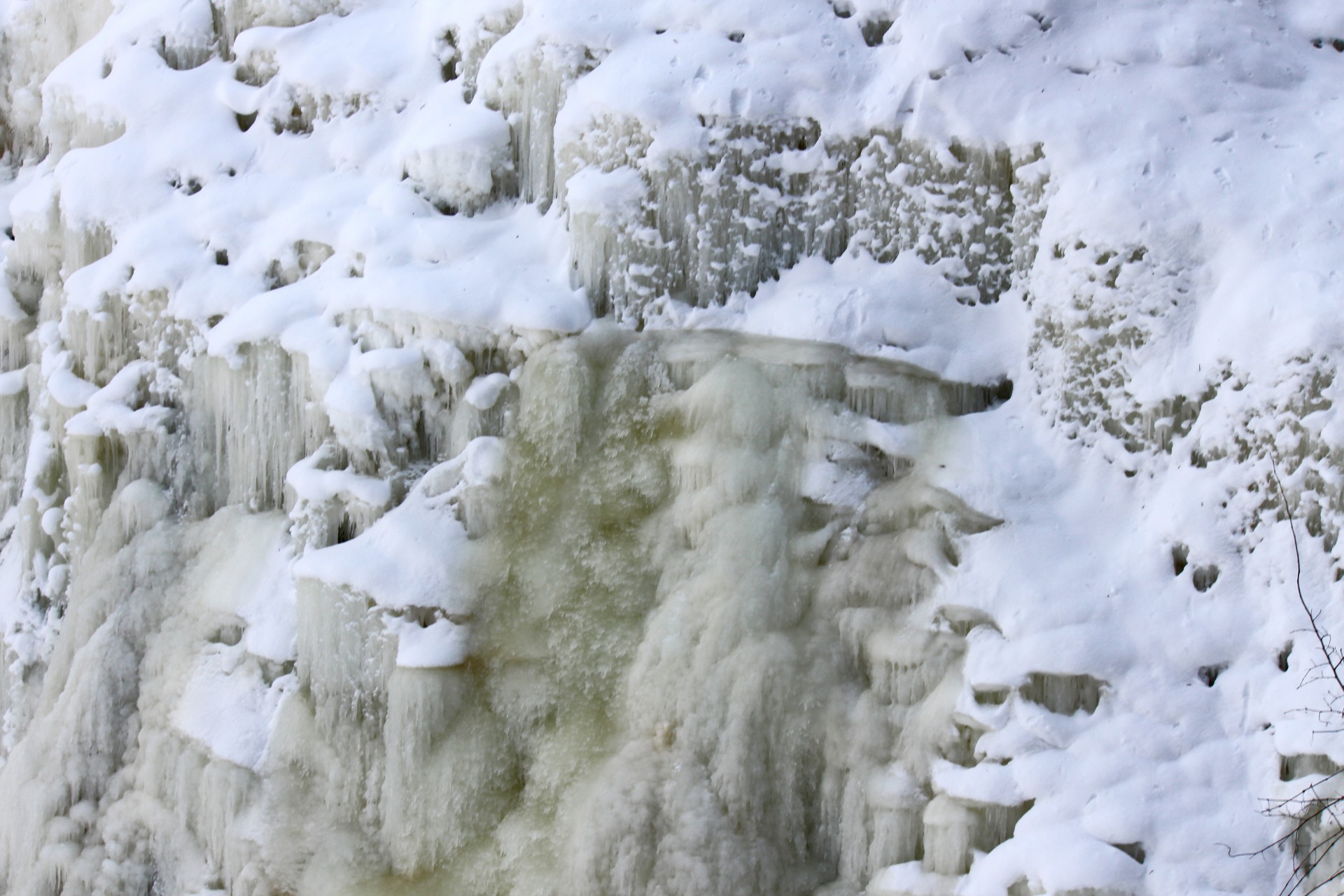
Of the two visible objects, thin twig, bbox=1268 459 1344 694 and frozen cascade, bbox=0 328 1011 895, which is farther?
frozen cascade, bbox=0 328 1011 895

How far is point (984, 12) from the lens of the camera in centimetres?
602

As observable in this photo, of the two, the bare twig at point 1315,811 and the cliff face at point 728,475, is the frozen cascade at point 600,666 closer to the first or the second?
the cliff face at point 728,475

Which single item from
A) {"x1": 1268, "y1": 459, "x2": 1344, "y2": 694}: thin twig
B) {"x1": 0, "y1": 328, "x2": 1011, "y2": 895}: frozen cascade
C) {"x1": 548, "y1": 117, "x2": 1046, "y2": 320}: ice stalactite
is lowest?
{"x1": 0, "y1": 328, "x2": 1011, "y2": 895}: frozen cascade

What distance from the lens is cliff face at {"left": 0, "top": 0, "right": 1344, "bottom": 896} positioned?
16.4 feet

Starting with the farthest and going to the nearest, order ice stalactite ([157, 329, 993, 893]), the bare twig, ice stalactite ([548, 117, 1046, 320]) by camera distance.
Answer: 1. ice stalactite ([548, 117, 1046, 320])
2. ice stalactite ([157, 329, 993, 893])
3. the bare twig

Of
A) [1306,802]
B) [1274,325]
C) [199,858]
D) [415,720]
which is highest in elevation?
[1274,325]

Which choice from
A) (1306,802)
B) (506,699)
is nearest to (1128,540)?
(1306,802)

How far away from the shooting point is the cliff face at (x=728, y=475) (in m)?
4.99

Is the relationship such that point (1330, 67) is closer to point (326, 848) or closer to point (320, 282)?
point (320, 282)

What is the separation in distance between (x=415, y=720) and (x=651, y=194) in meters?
2.57

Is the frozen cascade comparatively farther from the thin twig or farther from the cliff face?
the thin twig

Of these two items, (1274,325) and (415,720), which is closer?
(1274,325)

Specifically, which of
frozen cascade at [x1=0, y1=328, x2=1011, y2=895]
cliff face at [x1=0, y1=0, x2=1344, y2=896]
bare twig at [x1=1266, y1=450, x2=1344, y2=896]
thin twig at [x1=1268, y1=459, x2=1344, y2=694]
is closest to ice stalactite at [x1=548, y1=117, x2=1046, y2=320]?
cliff face at [x1=0, y1=0, x2=1344, y2=896]

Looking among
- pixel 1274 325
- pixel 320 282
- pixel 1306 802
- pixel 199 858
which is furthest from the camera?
pixel 320 282
